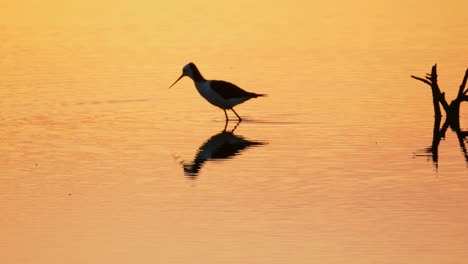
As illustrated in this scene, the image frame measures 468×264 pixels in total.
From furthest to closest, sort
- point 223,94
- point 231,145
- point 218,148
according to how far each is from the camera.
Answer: point 223,94
point 231,145
point 218,148

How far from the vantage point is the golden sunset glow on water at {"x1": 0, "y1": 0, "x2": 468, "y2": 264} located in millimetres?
12375

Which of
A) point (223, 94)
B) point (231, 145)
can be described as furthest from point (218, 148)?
point (223, 94)

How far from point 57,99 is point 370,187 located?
846cm

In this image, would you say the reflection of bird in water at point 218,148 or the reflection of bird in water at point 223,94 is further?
the reflection of bird in water at point 223,94

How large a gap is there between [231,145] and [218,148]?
29 cm

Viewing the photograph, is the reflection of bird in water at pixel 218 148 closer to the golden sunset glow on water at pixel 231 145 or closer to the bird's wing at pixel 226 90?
the golden sunset glow on water at pixel 231 145

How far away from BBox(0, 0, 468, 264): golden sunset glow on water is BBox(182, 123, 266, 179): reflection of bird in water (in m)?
0.05

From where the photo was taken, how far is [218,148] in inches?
700

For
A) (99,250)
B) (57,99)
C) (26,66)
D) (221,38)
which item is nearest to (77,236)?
(99,250)

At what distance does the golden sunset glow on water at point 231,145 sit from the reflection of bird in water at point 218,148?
0.15 ft

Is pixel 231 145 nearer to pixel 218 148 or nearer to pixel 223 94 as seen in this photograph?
pixel 218 148

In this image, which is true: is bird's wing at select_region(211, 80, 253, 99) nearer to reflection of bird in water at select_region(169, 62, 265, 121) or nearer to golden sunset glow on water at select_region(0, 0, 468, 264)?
reflection of bird in water at select_region(169, 62, 265, 121)

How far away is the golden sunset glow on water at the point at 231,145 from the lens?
40.6 ft

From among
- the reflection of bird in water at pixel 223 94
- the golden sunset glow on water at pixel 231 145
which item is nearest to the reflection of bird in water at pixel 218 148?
the golden sunset glow on water at pixel 231 145
